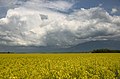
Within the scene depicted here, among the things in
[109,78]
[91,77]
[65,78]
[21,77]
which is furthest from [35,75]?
[109,78]

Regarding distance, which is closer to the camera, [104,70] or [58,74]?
[58,74]

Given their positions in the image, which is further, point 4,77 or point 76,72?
point 76,72

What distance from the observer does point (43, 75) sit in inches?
679

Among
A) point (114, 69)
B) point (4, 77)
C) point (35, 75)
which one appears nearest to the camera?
point (4, 77)

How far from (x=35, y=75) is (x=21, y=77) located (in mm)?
936

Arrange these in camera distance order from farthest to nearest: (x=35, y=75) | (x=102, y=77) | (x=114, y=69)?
(x=114, y=69) < (x=102, y=77) < (x=35, y=75)

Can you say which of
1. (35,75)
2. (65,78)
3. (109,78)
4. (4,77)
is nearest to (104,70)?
(109,78)

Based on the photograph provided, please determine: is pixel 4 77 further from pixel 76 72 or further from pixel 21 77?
pixel 76 72

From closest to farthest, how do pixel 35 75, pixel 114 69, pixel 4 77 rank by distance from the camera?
pixel 4 77 → pixel 35 75 → pixel 114 69

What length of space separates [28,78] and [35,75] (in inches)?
42.4

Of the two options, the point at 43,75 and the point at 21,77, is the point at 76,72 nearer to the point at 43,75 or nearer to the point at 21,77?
→ the point at 43,75

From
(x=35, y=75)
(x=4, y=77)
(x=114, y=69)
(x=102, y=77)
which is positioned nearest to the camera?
(x=4, y=77)

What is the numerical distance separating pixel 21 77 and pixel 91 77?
4.72m

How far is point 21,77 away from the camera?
1625 cm
